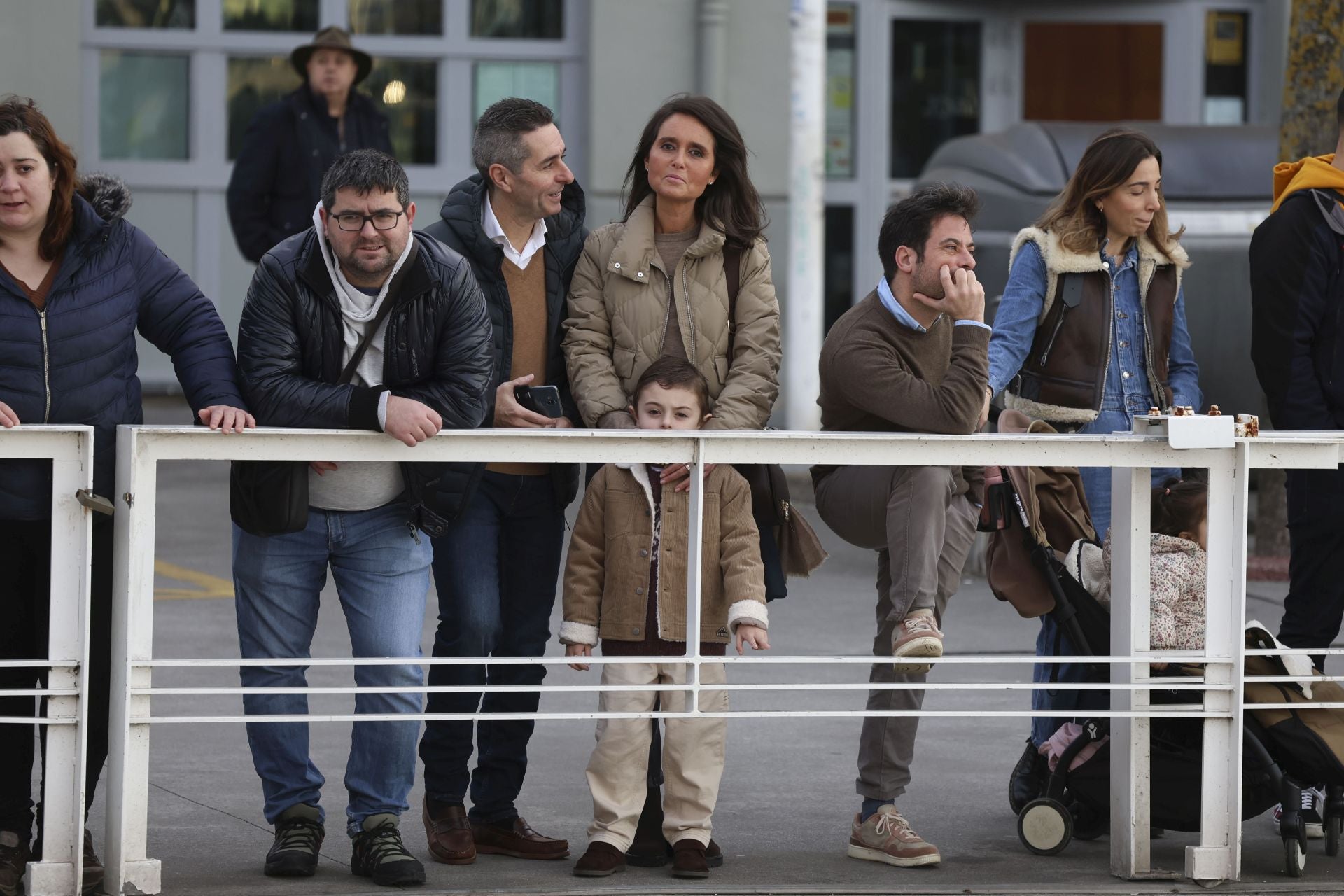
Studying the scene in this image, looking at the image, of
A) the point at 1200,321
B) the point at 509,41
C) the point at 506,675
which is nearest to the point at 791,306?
the point at 1200,321

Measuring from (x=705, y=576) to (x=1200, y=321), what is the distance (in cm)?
A: 639

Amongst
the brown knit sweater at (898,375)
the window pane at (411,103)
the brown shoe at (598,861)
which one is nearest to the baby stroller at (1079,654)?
the brown knit sweater at (898,375)

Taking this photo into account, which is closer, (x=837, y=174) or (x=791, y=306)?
(x=791, y=306)

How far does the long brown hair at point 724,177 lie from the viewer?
513 cm

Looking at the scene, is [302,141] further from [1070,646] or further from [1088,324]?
[1070,646]

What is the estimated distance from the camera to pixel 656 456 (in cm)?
463

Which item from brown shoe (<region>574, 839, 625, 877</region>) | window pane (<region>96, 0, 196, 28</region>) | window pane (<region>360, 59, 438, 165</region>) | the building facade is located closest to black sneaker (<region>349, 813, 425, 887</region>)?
brown shoe (<region>574, 839, 625, 877</region>)

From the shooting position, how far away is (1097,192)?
546 centimetres

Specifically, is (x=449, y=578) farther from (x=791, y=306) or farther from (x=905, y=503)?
(x=791, y=306)

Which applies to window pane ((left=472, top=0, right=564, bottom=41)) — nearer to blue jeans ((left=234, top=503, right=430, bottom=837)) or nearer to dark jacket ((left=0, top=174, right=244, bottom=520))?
dark jacket ((left=0, top=174, right=244, bottom=520))

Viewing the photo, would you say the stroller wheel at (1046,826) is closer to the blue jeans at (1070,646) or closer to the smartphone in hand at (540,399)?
the blue jeans at (1070,646)

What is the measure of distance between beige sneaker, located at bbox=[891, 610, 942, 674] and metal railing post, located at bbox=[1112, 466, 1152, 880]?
18.9 inches

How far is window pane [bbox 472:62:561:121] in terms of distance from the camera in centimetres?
1516

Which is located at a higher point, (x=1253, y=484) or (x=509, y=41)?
(x=509, y=41)
